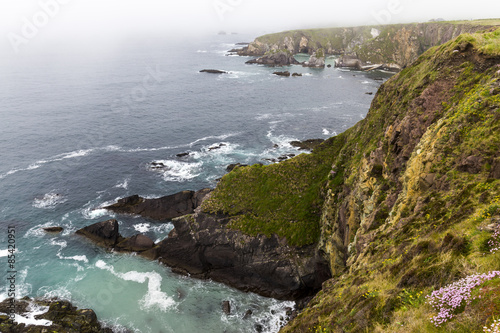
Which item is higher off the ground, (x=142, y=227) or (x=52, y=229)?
(x=52, y=229)

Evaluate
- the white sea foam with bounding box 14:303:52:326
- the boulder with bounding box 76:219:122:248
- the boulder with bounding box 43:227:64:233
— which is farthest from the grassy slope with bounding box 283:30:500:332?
the boulder with bounding box 43:227:64:233

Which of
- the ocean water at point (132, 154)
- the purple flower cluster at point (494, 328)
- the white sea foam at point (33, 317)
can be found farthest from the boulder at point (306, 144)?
the purple flower cluster at point (494, 328)

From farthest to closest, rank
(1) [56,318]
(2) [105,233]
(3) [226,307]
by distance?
1. (2) [105,233]
2. (3) [226,307]
3. (1) [56,318]

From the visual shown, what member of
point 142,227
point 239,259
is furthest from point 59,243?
point 239,259

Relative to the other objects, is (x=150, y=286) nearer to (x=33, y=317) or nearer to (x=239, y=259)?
(x=239, y=259)

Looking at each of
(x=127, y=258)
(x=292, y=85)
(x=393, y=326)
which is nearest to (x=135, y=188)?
(x=127, y=258)

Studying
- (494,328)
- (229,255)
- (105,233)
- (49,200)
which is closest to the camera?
(494,328)

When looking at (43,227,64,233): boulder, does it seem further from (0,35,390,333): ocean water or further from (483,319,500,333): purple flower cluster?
(483,319,500,333): purple flower cluster
